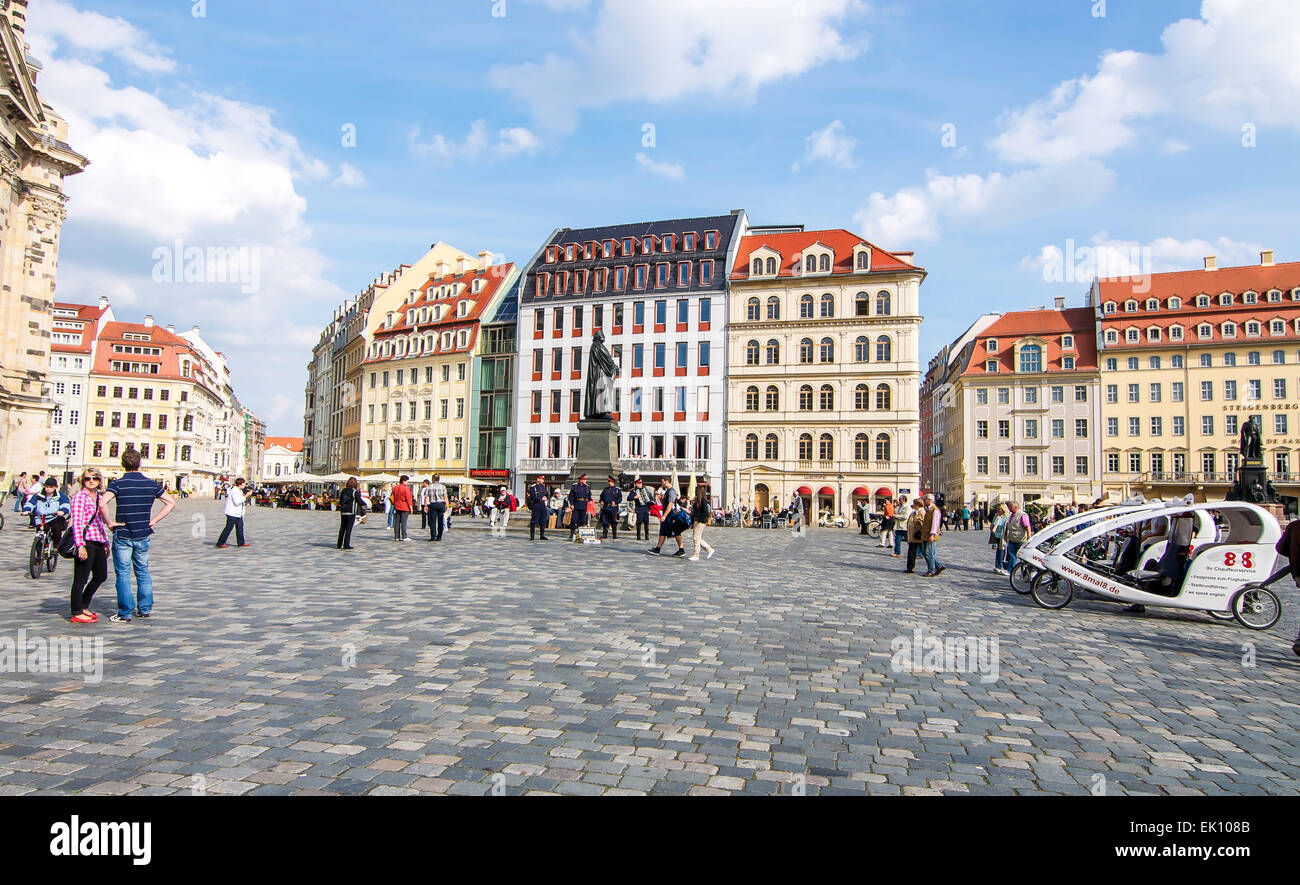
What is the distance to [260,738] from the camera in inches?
192

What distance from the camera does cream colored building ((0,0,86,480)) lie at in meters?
38.3

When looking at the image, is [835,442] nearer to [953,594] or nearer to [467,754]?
[953,594]

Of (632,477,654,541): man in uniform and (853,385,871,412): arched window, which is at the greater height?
(853,385,871,412): arched window

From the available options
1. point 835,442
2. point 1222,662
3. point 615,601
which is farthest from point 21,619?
point 835,442

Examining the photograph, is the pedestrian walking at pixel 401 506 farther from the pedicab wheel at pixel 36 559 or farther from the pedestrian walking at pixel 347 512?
the pedicab wheel at pixel 36 559

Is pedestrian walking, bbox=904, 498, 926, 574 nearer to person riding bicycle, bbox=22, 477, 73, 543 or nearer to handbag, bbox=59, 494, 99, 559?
handbag, bbox=59, 494, 99, 559

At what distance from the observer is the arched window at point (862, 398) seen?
5462 cm

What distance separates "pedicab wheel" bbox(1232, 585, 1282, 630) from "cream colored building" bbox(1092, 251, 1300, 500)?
193 feet

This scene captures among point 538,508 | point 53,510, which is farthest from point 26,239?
point 538,508

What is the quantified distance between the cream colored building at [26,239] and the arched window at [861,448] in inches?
1788

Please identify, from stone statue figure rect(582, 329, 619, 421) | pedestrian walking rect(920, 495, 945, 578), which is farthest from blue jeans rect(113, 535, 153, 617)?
stone statue figure rect(582, 329, 619, 421)

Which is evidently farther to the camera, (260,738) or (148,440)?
(148,440)

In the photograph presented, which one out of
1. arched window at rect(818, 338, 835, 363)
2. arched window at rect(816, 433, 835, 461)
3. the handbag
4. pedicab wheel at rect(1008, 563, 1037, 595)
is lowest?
pedicab wheel at rect(1008, 563, 1037, 595)

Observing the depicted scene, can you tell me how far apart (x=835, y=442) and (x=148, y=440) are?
69738mm
